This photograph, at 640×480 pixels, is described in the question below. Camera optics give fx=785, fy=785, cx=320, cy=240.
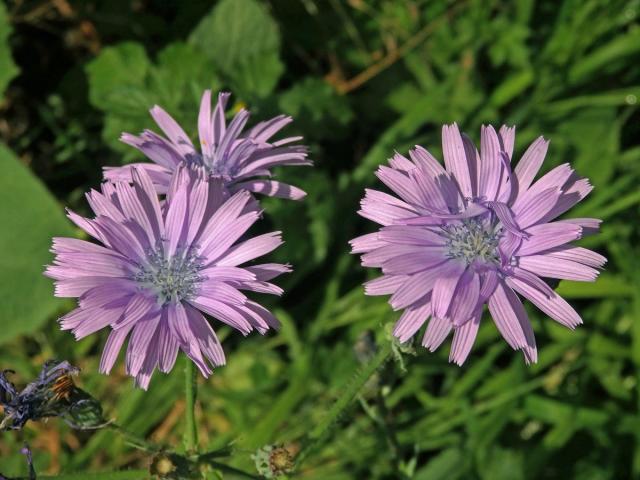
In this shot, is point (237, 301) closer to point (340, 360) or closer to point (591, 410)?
point (340, 360)

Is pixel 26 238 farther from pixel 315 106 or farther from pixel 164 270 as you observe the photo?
pixel 164 270

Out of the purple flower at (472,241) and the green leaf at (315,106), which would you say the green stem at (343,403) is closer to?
the purple flower at (472,241)

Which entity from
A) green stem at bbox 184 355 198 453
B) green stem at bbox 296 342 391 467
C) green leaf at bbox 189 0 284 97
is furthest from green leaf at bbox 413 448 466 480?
green leaf at bbox 189 0 284 97

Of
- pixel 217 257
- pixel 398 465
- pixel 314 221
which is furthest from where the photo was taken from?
pixel 314 221

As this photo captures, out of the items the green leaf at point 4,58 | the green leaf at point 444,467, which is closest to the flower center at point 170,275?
the green leaf at point 4,58

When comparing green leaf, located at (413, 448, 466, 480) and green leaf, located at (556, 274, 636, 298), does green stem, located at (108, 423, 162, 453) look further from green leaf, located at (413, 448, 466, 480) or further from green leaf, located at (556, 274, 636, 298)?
green leaf, located at (556, 274, 636, 298)

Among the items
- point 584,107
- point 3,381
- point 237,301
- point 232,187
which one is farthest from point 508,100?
point 3,381

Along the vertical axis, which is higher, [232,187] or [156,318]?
[232,187]
